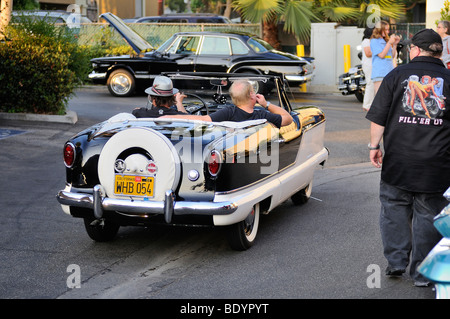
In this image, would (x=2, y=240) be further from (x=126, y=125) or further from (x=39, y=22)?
(x=39, y=22)

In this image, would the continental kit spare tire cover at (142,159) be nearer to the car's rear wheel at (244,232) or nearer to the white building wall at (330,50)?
the car's rear wheel at (244,232)

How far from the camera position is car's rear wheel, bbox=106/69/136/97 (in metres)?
19.7

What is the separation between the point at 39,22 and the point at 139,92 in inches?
229

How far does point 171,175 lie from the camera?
614 cm

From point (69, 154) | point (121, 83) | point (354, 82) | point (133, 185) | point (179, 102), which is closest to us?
point (133, 185)

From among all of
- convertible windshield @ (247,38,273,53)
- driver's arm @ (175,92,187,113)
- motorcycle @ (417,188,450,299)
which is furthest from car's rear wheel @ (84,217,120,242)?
convertible windshield @ (247,38,273,53)

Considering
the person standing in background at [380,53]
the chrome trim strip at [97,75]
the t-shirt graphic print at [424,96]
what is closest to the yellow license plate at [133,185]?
the t-shirt graphic print at [424,96]

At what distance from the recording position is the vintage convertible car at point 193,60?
1891cm

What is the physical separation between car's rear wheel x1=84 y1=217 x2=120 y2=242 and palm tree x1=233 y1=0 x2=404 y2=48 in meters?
15.7

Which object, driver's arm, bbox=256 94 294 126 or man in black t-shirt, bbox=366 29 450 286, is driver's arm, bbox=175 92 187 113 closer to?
driver's arm, bbox=256 94 294 126

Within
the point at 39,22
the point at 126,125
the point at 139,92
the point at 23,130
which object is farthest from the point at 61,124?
the point at 126,125

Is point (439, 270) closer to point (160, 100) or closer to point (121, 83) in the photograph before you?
point (160, 100)

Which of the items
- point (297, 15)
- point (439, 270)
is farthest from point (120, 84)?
point (439, 270)

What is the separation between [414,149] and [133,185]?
7.41ft
